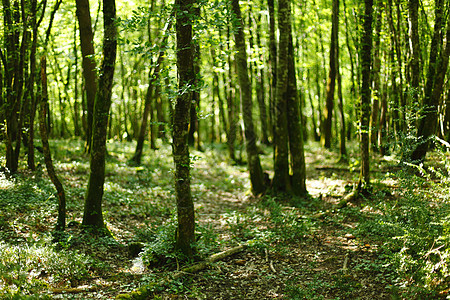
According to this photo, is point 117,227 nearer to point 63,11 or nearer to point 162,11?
point 162,11

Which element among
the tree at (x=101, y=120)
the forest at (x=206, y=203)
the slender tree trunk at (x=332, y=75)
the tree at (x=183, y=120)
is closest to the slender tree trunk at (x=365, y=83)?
the forest at (x=206, y=203)

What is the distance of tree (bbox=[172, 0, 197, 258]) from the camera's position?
5723 millimetres

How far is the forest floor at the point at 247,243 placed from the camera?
5.21 metres

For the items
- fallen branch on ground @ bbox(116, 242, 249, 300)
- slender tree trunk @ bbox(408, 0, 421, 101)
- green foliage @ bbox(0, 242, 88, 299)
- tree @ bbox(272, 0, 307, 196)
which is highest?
slender tree trunk @ bbox(408, 0, 421, 101)

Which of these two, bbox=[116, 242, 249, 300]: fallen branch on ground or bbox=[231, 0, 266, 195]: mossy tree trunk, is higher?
bbox=[231, 0, 266, 195]: mossy tree trunk

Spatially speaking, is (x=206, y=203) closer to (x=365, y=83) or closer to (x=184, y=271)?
(x=184, y=271)

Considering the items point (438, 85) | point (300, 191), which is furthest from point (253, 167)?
point (438, 85)

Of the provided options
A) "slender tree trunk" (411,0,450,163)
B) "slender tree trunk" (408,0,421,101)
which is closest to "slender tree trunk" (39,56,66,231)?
"slender tree trunk" (411,0,450,163)

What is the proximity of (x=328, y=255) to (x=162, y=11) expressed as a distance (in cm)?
553

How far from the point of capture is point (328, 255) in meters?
6.91

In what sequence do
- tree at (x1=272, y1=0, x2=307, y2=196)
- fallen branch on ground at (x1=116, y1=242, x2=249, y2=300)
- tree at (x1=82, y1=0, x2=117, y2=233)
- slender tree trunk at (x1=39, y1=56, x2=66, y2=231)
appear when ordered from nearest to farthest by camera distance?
fallen branch on ground at (x1=116, y1=242, x2=249, y2=300) < slender tree trunk at (x1=39, y1=56, x2=66, y2=231) < tree at (x1=82, y1=0, x2=117, y2=233) < tree at (x1=272, y1=0, x2=307, y2=196)

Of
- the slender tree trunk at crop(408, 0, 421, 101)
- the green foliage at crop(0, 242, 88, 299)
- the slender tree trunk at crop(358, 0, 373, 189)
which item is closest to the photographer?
the green foliage at crop(0, 242, 88, 299)

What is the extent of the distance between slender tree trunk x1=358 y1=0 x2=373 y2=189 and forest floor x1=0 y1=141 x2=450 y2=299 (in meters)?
0.71

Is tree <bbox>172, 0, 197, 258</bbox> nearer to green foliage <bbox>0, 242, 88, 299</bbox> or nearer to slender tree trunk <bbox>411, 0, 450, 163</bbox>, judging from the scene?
green foliage <bbox>0, 242, 88, 299</bbox>
